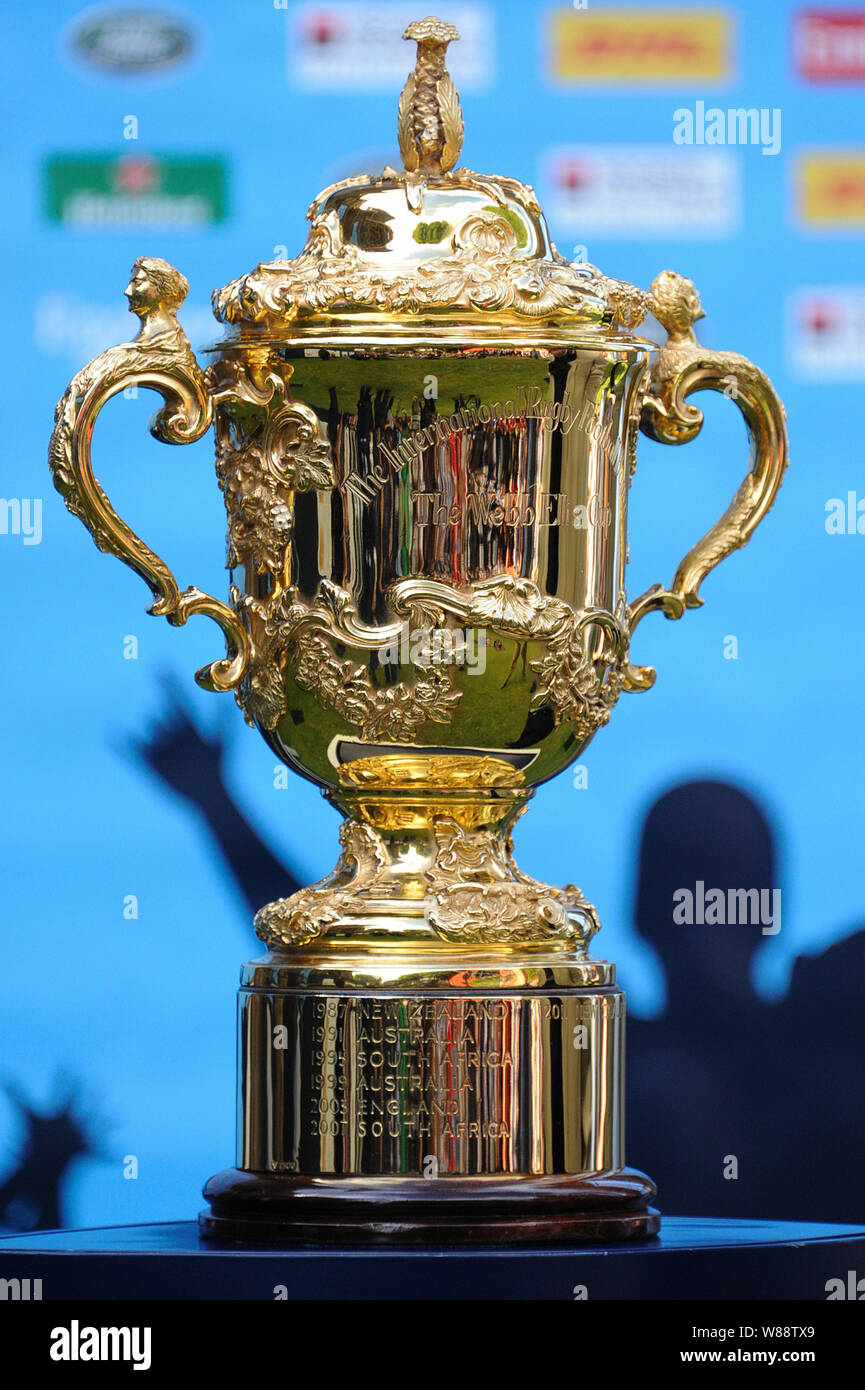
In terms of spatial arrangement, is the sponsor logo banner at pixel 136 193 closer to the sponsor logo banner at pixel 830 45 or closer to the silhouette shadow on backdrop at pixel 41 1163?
the sponsor logo banner at pixel 830 45

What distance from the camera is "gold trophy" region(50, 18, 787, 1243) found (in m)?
2.00

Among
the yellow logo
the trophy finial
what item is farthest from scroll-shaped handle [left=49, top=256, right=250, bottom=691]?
the yellow logo

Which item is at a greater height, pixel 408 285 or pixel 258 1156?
pixel 408 285

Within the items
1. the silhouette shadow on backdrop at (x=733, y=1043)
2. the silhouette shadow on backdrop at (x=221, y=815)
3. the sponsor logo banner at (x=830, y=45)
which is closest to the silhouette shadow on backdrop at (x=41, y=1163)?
the silhouette shadow on backdrop at (x=221, y=815)

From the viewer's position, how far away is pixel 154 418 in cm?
207

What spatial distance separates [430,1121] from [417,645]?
1.23ft

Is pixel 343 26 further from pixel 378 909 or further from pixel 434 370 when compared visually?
pixel 378 909

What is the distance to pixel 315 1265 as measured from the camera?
6.14ft

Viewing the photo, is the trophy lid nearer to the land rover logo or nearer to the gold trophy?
the gold trophy

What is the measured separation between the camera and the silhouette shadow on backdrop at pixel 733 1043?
2.78 metres

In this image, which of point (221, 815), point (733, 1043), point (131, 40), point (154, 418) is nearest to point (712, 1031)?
point (733, 1043)

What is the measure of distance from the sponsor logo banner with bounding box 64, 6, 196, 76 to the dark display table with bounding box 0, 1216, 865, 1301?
4.53 feet
